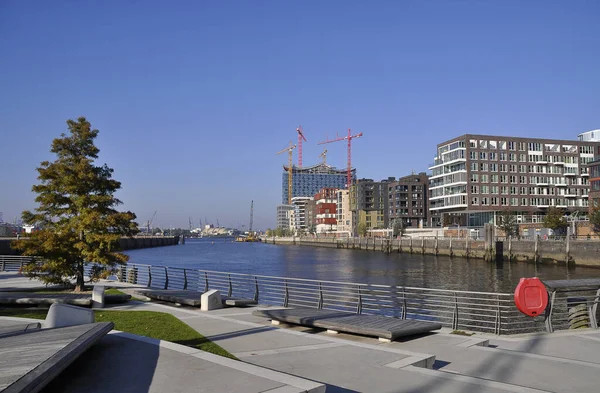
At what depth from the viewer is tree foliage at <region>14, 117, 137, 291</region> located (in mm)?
21539

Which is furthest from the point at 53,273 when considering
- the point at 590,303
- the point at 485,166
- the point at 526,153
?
the point at 526,153

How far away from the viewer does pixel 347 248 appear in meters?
139

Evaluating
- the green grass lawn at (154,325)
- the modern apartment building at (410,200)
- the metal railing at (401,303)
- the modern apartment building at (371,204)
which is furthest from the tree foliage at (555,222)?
the modern apartment building at (371,204)

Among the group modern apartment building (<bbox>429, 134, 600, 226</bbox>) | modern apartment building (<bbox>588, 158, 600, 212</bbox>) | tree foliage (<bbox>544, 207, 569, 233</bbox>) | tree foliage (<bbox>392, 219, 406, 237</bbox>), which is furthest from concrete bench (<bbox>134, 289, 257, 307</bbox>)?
tree foliage (<bbox>392, 219, 406, 237</bbox>)

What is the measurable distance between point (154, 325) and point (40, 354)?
21.3 feet

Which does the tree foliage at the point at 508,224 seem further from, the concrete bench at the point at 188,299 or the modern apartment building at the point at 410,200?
the concrete bench at the point at 188,299

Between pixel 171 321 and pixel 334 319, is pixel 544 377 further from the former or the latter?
pixel 171 321

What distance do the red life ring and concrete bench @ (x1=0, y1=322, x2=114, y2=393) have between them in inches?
348

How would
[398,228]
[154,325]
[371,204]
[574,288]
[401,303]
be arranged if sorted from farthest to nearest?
[371,204] < [398,228] < [401,303] < [574,288] < [154,325]

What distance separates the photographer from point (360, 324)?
456 inches

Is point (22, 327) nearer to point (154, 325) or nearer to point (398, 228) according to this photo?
point (154, 325)

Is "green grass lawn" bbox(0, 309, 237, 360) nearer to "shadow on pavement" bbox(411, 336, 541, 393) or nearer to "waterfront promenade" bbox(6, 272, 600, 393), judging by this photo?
"waterfront promenade" bbox(6, 272, 600, 393)

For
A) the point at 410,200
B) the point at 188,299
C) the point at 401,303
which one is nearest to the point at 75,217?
the point at 188,299

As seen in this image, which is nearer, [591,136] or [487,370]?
[487,370]
